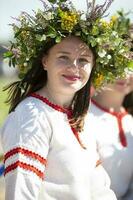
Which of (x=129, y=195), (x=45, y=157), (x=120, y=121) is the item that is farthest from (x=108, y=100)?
(x=45, y=157)

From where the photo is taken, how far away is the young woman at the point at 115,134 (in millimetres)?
4082

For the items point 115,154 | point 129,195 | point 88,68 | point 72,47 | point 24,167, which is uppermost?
point 72,47

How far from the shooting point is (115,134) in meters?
4.25

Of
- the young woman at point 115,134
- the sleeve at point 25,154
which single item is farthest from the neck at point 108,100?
the sleeve at point 25,154

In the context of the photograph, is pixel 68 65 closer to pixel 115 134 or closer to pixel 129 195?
pixel 115 134

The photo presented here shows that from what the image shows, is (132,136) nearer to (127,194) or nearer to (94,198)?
(127,194)

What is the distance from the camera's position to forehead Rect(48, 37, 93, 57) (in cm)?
310

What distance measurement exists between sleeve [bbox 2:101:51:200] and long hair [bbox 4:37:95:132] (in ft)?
1.01

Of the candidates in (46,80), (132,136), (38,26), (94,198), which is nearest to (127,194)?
(132,136)

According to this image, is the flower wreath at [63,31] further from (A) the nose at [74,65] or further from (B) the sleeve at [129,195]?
(B) the sleeve at [129,195]

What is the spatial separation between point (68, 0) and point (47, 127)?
2.40 feet

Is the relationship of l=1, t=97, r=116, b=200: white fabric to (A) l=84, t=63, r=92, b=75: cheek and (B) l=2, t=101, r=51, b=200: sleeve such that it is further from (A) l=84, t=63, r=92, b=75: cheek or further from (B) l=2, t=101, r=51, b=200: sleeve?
(A) l=84, t=63, r=92, b=75: cheek

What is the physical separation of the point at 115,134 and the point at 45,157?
1410 mm

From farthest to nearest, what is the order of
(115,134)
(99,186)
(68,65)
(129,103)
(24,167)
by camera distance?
(129,103), (115,134), (99,186), (68,65), (24,167)
